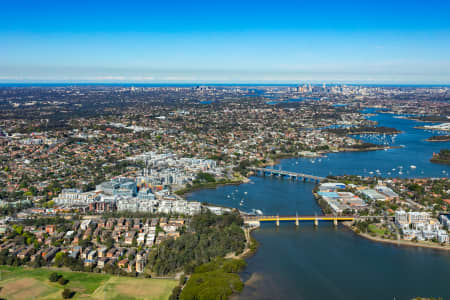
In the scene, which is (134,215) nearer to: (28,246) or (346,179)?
(28,246)

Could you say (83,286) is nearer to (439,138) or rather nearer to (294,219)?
(294,219)

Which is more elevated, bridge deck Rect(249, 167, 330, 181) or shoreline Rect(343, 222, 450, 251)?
bridge deck Rect(249, 167, 330, 181)

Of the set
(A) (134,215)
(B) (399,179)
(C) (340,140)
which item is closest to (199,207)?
(A) (134,215)

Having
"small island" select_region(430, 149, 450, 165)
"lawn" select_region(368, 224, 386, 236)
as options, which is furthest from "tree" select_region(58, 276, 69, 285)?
"small island" select_region(430, 149, 450, 165)

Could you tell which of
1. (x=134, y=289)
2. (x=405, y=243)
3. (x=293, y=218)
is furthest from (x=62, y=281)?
(x=405, y=243)

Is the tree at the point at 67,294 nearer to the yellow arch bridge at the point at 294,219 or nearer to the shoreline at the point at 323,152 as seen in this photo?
the yellow arch bridge at the point at 294,219

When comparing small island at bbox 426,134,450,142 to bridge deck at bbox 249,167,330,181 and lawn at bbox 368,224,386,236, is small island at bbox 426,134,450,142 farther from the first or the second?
lawn at bbox 368,224,386,236

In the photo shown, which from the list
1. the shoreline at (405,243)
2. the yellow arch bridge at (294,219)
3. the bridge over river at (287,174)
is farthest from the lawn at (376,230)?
the bridge over river at (287,174)

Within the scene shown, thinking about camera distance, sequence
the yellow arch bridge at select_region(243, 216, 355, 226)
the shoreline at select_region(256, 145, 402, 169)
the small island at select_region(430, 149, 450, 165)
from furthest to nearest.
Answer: the small island at select_region(430, 149, 450, 165)
the shoreline at select_region(256, 145, 402, 169)
the yellow arch bridge at select_region(243, 216, 355, 226)
